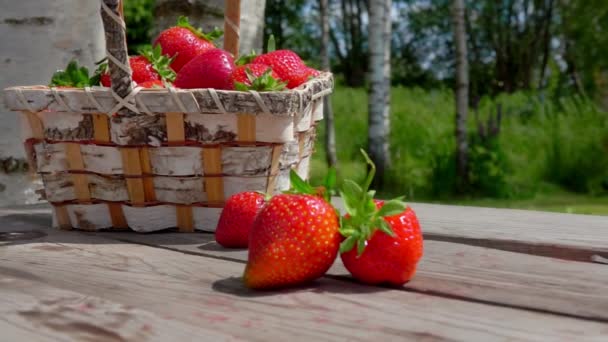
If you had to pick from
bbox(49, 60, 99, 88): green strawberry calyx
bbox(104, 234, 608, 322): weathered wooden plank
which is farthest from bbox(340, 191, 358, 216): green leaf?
bbox(49, 60, 99, 88): green strawberry calyx

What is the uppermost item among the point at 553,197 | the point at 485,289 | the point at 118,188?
the point at 118,188

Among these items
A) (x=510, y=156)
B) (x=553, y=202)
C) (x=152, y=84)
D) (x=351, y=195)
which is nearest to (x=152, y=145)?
(x=152, y=84)

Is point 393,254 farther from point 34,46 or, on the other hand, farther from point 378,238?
point 34,46

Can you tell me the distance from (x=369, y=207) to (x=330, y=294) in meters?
0.13

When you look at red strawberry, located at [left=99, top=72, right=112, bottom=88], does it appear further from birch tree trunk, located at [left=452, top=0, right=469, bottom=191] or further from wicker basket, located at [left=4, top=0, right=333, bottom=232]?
birch tree trunk, located at [left=452, top=0, right=469, bottom=191]

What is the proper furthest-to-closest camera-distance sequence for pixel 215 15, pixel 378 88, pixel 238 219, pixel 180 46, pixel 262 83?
pixel 378 88, pixel 215 15, pixel 180 46, pixel 262 83, pixel 238 219

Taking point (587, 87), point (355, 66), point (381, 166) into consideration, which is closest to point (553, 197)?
point (381, 166)

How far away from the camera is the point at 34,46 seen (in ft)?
7.42

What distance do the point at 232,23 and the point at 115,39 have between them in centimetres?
44

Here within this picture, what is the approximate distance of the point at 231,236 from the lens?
50.9 inches

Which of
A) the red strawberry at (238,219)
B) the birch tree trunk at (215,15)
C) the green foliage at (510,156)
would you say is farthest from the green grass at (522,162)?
the red strawberry at (238,219)

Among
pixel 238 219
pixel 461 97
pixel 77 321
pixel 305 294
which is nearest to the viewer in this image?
pixel 77 321

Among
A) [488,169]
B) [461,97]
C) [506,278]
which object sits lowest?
[488,169]

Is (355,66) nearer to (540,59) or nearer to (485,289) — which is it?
(540,59)
